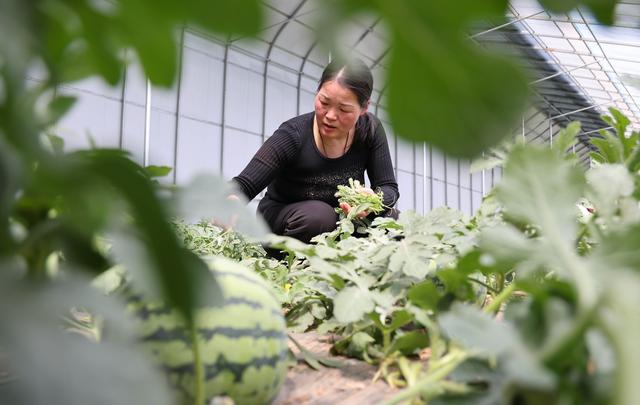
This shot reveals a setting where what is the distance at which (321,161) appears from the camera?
2.45 m

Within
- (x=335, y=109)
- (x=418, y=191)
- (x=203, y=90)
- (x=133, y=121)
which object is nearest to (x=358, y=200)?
(x=335, y=109)

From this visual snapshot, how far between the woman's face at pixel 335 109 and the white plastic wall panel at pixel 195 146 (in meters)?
5.55

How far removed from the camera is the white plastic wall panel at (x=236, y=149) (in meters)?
8.29

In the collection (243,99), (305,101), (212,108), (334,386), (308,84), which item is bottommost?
(334,386)

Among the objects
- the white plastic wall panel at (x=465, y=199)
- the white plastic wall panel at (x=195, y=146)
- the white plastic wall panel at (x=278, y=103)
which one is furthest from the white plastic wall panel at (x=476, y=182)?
the white plastic wall panel at (x=195, y=146)

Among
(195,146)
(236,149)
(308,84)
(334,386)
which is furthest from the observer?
(308,84)

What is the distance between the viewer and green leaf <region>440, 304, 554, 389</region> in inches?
8.6

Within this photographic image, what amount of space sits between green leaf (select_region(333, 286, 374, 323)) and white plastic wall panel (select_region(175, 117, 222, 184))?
7.37 meters

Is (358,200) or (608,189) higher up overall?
(608,189)

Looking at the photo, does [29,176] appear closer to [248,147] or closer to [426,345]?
[426,345]

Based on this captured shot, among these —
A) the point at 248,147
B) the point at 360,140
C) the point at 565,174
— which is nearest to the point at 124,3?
the point at 565,174

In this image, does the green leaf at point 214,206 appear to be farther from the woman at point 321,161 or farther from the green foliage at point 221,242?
the woman at point 321,161

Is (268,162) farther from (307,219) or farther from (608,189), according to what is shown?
(608,189)

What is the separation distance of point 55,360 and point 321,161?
2304 millimetres
